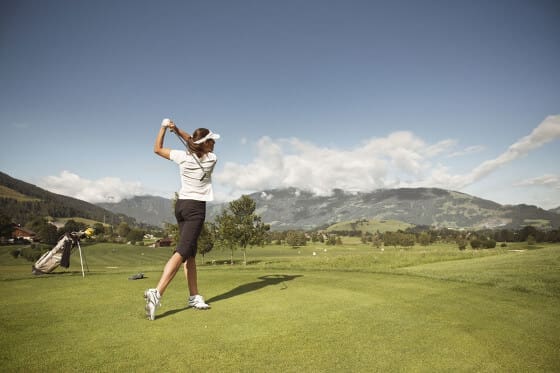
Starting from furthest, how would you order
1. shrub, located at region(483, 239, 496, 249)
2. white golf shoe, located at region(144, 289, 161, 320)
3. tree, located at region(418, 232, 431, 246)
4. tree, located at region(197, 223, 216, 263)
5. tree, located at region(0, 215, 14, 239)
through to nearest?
tree, located at region(418, 232, 431, 246), shrub, located at region(483, 239, 496, 249), tree, located at region(0, 215, 14, 239), tree, located at region(197, 223, 216, 263), white golf shoe, located at region(144, 289, 161, 320)

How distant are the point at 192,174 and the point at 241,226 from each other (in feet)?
167

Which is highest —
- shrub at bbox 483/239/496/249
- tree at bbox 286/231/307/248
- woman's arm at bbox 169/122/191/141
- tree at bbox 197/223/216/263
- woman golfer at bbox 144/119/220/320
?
woman's arm at bbox 169/122/191/141

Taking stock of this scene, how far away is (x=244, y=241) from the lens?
55562 mm

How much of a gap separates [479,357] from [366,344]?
109 cm

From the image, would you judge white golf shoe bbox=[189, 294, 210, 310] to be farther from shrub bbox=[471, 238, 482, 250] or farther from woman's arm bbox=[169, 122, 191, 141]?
shrub bbox=[471, 238, 482, 250]

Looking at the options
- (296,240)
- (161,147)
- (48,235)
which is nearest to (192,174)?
(161,147)

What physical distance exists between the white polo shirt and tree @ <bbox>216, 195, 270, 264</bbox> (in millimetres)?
49291

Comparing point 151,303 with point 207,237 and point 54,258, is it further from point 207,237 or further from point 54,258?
point 207,237

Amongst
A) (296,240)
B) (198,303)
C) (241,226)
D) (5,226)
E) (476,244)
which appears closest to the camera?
(198,303)

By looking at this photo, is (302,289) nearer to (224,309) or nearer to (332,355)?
(224,309)

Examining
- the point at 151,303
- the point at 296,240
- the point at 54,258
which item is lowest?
the point at 296,240

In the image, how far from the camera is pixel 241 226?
55.7 m

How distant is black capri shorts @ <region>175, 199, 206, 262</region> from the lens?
543cm

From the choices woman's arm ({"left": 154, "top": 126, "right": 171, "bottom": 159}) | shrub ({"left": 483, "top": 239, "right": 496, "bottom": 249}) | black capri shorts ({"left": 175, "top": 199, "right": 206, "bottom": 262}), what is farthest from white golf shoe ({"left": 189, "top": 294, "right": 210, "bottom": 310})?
shrub ({"left": 483, "top": 239, "right": 496, "bottom": 249})
